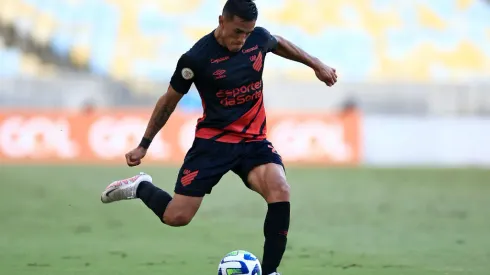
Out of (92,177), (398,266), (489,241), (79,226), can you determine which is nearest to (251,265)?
(398,266)

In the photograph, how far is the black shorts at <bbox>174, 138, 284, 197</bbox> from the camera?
6961 millimetres

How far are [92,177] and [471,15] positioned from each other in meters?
18.0

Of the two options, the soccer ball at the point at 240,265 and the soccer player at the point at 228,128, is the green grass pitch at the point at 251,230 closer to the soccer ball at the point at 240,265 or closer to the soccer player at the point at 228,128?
the soccer player at the point at 228,128

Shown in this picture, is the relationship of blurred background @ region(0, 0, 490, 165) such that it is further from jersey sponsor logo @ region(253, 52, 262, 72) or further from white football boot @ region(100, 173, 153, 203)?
jersey sponsor logo @ region(253, 52, 262, 72)

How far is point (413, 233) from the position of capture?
10.7 metres

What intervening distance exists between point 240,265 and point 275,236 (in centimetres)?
45

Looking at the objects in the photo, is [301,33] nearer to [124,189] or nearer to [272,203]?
[124,189]

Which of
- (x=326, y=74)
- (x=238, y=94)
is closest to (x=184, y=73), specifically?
(x=238, y=94)

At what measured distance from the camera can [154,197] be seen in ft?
24.3

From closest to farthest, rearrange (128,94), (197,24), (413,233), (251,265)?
1. (251,265)
2. (413,233)
3. (128,94)
4. (197,24)

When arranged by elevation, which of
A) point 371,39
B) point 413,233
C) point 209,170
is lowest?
point 413,233

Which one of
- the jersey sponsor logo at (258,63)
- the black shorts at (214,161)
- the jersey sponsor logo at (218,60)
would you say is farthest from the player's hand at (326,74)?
the jersey sponsor logo at (218,60)

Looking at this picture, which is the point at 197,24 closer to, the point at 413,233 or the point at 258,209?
the point at 258,209

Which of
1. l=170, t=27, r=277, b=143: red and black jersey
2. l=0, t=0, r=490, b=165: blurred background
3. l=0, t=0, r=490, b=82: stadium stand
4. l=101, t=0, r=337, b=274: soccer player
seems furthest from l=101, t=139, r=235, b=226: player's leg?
l=0, t=0, r=490, b=82: stadium stand
